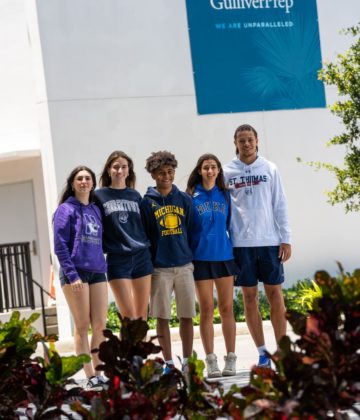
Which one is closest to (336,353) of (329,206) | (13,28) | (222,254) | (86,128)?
(222,254)

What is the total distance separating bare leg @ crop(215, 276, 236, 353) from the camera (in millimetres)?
8427

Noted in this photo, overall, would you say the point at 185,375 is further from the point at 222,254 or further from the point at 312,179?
the point at 312,179

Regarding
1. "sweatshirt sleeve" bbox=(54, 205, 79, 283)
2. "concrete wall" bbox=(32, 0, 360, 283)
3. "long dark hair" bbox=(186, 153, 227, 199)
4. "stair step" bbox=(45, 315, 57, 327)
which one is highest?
"concrete wall" bbox=(32, 0, 360, 283)

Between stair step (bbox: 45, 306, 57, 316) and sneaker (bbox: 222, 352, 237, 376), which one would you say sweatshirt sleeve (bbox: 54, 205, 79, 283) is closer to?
sneaker (bbox: 222, 352, 237, 376)

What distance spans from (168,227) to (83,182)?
2.63 ft

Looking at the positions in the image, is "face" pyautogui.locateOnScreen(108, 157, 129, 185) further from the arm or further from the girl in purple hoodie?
the arm

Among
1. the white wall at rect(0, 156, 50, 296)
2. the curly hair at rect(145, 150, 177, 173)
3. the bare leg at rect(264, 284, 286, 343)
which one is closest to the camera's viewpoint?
the curly hair at rect(145, 150, 177, 173)

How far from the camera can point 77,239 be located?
7.93 metres

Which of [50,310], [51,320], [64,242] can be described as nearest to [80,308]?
[64,242]

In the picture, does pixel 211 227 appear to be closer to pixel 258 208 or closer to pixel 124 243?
pixel 258 208

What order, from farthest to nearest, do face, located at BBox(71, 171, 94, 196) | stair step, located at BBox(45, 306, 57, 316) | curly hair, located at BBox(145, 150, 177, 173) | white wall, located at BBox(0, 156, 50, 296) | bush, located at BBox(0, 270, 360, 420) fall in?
white wall, located at BBox(0, 156, 50, 296)
stair step, located at BBox(45, 306, 57, 316)
curly hair, located at BBox(145, 150, 177, 173)
face, located at BBox(71, 171, 94, 196)
bush, located at BBox(0, 270, 360, 420)

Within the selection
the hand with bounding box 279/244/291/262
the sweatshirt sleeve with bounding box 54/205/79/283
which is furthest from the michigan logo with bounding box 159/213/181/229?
the hand with bounding box 279/244/291/262

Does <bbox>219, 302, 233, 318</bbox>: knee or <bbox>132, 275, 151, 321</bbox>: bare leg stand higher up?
<bbox>132, 275, 151, 321</bbox>: bare leg

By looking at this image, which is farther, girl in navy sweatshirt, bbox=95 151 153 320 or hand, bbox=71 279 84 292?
girl in navy sweatshirt, bbox=95 151 153 320
